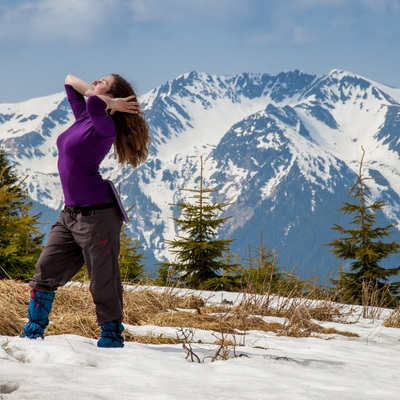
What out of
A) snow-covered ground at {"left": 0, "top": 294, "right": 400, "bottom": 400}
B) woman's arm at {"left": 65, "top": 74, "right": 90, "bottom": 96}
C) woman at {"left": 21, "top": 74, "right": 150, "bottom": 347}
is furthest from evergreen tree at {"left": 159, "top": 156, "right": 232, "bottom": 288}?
woman at {"left": 21, "top": 74, "right": 150, "bottom": 347}

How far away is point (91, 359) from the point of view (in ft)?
11.9

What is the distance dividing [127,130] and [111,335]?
1.33 m

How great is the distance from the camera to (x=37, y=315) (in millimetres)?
4344

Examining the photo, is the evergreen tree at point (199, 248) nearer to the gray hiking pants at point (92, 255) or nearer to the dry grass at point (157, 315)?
the dry grass at point (157, 315)

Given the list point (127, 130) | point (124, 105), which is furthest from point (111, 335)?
point (124, 105)

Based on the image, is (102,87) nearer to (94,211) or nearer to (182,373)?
(94,211)

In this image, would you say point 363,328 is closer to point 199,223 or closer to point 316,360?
point 316,360

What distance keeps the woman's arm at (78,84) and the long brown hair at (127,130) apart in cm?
20

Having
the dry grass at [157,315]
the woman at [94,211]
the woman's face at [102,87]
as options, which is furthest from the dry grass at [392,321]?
the woman's face at [102,87]

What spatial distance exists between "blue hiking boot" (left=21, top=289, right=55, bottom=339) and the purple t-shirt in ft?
2.04

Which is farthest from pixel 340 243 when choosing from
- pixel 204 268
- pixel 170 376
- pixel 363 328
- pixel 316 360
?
pixel 170 376

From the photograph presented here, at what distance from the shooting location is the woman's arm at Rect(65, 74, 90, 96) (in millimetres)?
4578

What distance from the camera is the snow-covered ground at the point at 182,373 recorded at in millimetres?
2885

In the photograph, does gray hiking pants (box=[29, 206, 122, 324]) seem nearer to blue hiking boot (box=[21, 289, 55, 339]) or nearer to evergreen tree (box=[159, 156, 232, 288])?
blue hiking boot (box=[21, 289, 55, 339])
